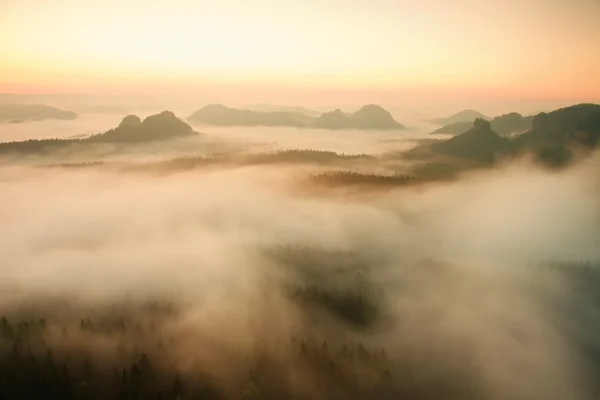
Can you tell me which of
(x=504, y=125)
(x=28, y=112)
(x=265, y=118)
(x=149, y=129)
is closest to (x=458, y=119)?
(x=504, y=125)

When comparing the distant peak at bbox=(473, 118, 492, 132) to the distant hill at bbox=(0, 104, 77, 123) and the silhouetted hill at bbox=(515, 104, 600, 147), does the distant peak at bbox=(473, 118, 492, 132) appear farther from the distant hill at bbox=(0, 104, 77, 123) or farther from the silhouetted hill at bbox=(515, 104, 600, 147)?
the distant hill at bbox=(0, 104, 77, 123)

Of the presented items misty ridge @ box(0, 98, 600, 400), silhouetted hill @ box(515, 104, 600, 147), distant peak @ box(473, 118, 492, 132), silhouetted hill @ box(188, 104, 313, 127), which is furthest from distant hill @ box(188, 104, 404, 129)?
silhouetted hill @ box(515, 104, 600, 147)

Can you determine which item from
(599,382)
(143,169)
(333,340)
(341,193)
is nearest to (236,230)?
(341,193)

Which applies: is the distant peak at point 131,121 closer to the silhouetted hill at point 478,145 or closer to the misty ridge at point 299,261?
the misty ridge at point 299,261

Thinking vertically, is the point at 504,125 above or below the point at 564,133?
above

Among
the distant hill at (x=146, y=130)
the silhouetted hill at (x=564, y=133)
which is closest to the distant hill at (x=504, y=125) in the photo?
the silhouetted hill at (x=564, y=133)

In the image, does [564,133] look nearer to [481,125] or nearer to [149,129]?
[481,125]

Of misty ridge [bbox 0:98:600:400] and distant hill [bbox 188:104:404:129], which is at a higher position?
distant hill [bbox 188:104:404:129]
